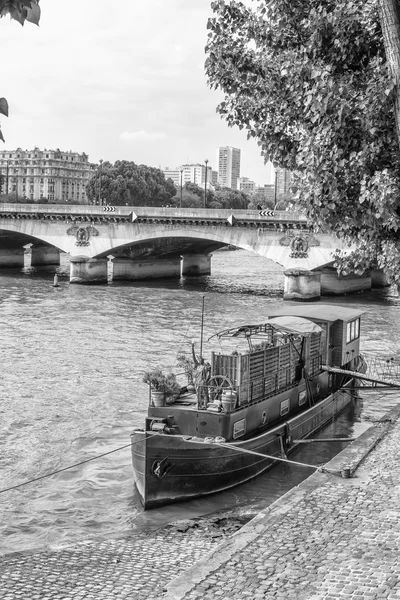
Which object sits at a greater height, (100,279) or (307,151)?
(307,151)

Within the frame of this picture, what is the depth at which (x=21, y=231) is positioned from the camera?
236 feet

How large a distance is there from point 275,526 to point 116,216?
56.3m

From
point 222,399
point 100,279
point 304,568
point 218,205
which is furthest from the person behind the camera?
point 218,205

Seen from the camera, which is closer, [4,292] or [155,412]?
[155,412]

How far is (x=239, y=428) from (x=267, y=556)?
284 inches

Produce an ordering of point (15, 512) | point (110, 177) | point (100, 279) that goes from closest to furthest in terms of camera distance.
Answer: point (15, 512)
point (100, 279)
point (110, 177)

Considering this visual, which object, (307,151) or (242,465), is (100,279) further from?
(307,151)

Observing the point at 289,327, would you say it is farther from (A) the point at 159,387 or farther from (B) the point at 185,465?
(B) the point at 185,465

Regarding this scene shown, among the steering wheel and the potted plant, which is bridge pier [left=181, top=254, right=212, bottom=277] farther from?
the potted plant

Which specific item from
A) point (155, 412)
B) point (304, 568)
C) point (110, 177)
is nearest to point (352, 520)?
point (304, 568)

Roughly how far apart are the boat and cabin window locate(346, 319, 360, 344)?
2104 mm

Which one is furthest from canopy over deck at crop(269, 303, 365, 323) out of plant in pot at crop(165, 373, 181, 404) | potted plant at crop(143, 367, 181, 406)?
potted plant at crop(143, 367, 181, 406)

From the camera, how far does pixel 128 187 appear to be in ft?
441

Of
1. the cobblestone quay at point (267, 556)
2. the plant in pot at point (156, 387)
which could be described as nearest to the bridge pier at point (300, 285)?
the plant in pot at point (156, 387)
